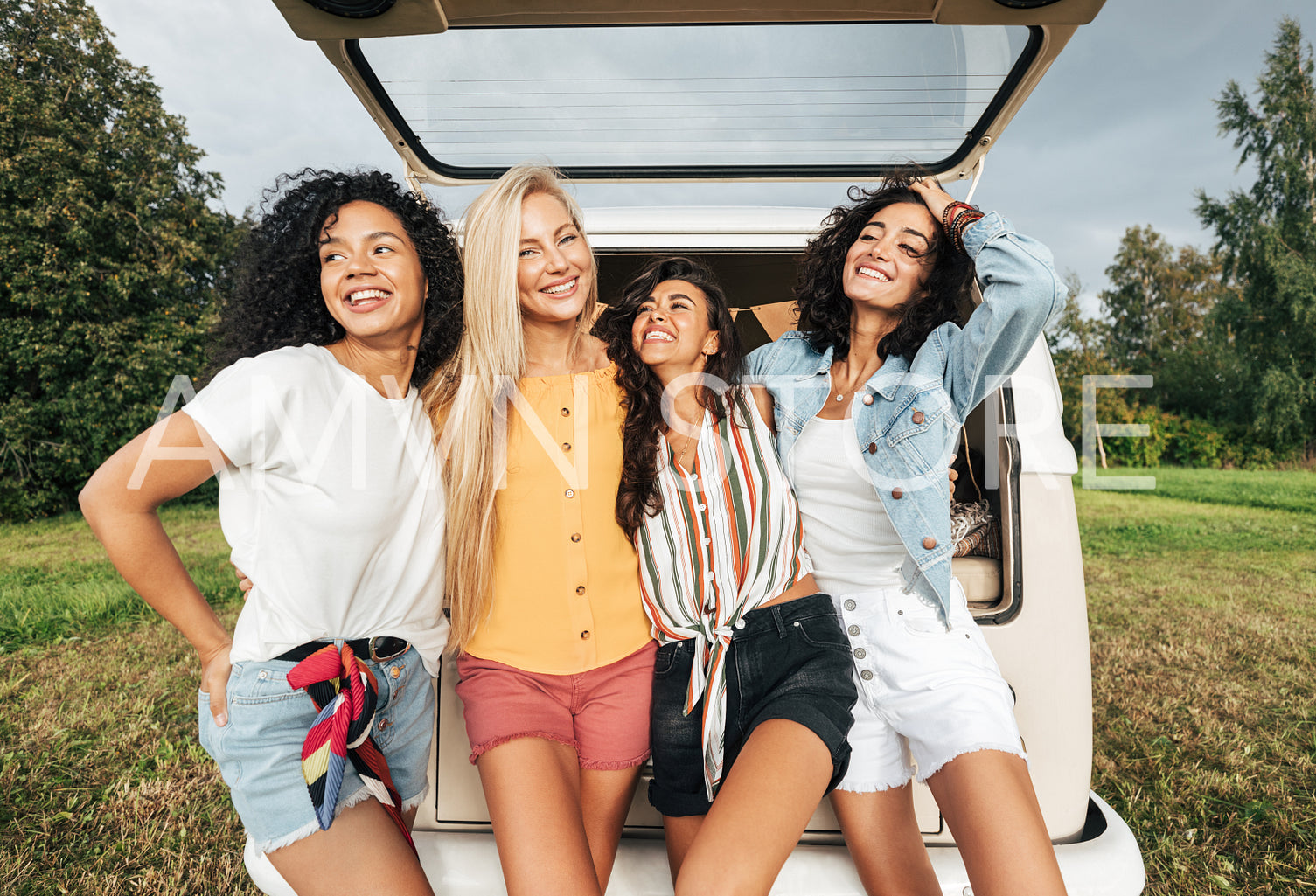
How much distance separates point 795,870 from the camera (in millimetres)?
1549

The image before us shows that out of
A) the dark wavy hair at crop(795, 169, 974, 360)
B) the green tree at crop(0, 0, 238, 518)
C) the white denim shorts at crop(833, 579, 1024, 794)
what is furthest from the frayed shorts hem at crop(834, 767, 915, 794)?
the green tree at crop(0, 0, 238, 518)

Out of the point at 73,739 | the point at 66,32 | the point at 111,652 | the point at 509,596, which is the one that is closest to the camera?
the point at 509,596

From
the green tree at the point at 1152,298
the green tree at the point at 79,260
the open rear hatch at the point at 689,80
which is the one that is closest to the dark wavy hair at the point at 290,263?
the open rear hatch at the point at 689,80

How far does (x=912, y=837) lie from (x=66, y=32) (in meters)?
21.3

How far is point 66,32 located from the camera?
14.7 meters

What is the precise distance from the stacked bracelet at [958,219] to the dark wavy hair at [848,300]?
54mm

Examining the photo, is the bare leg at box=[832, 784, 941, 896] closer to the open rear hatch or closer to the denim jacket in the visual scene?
the denim jacket

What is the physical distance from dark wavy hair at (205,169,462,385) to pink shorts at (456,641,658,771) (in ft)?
3.09

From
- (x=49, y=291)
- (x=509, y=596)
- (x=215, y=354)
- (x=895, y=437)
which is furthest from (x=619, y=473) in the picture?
(x=49, y=291)

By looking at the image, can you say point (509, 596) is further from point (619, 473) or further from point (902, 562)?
point (902, 562)

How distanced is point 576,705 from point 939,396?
1206 millimetres

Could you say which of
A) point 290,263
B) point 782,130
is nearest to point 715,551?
point 290,263

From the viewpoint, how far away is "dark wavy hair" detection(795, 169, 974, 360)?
1.84m

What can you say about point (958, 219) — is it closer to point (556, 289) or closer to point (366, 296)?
point (556, 289)
